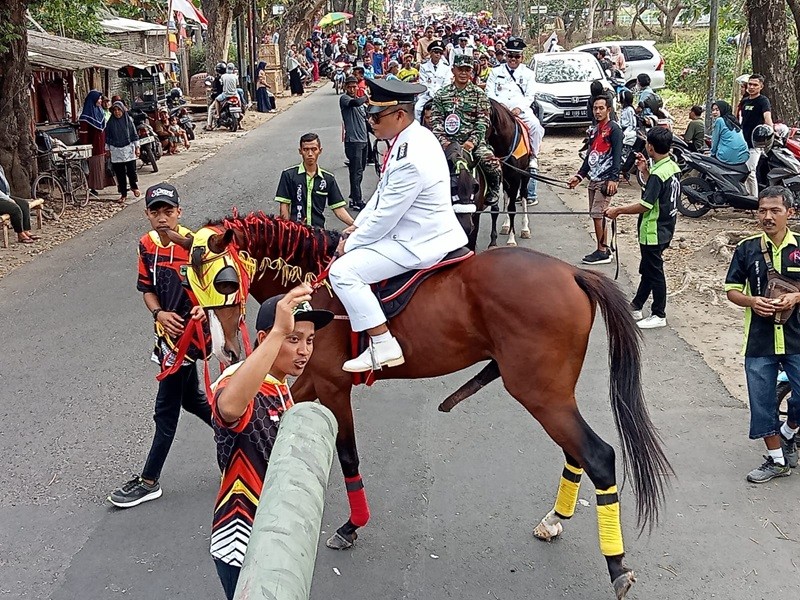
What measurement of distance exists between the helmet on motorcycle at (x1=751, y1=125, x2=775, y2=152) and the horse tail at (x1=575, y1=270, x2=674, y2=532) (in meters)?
8.31

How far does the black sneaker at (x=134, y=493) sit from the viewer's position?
530cm

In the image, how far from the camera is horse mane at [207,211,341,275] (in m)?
4.72

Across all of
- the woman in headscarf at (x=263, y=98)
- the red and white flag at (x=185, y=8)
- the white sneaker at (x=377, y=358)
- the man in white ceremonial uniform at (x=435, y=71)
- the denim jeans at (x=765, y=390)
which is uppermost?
the red and white flag at (x=185, y=8)

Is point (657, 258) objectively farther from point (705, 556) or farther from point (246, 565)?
point (246, 565)

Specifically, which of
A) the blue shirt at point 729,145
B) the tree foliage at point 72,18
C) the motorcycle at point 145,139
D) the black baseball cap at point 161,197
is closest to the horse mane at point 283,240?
the black baseball cap at point 161,197

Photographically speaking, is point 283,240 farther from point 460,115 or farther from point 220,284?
point 460,115

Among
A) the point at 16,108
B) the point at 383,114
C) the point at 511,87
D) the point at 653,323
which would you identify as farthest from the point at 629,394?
the point at 16,108

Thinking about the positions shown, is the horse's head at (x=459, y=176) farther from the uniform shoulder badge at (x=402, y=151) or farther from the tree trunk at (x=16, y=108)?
the tree trunk at (x=16, y=108)

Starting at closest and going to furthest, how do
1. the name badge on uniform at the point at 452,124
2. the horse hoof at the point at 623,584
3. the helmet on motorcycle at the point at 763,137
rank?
the horse hoof at the point at 623,584, the name badge on uniform at the point at 452,124, the helmet on motorcycle at the point at 763,137

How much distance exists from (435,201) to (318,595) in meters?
2.31

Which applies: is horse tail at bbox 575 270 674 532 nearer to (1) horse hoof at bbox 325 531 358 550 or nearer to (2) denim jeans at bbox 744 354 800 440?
(2) denim jeans at bbox 744 354 800 440

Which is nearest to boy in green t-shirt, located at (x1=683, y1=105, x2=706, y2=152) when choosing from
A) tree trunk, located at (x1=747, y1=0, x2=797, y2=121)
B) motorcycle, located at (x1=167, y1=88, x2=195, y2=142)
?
tree trunk, located at (x1=747, y1=0, x2=797, y2=121)

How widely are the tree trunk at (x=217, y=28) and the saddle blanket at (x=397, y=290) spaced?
25167mm

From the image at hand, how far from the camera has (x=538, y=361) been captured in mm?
4512
